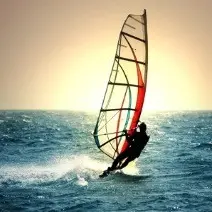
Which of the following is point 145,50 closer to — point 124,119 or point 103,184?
point 124,119

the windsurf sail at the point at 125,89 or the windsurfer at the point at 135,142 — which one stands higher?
the windsurf sail at the point at 125,89

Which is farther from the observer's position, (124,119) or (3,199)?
(124,119)


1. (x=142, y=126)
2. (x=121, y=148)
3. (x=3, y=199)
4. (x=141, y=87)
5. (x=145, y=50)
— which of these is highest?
(x=145, y=50)

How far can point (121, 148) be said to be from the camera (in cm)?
1644

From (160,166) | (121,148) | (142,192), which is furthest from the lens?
(160,166)

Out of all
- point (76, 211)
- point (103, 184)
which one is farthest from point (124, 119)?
point (76, 211)

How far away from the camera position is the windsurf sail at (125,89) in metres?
14.5

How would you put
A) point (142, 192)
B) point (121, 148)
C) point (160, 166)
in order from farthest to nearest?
point (160, 166)
point (121, 148)
point (142, 192)

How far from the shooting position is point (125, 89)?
15.5m

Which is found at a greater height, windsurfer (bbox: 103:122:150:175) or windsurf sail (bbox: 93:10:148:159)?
windsurf sail (bbox: 93:10:148:159)

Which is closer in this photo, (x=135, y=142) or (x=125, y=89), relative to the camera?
(x=135, y=142)

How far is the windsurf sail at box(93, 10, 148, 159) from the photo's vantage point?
14.5m

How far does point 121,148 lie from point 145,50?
433 cm

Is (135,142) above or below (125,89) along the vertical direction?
below
